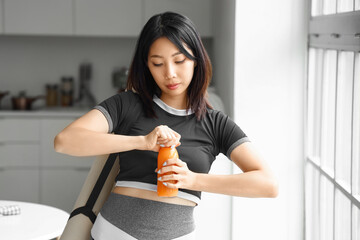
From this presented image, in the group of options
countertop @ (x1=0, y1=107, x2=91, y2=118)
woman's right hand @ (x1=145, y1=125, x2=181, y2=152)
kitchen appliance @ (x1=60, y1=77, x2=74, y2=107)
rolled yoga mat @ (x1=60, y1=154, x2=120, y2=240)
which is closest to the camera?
woman's right hand @ (x1=145, y1=125, x2=181, y2=152)

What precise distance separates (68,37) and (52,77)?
417mm

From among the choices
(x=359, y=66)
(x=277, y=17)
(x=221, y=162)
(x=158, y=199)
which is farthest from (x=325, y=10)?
(x=158, y=199)

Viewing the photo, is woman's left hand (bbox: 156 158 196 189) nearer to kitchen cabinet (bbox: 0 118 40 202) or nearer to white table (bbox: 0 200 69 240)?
white table (bbox: 0 200 69 240)

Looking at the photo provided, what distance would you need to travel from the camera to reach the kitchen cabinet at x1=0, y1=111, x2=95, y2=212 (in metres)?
4.76

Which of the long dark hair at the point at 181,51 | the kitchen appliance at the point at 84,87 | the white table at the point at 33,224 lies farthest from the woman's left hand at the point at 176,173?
the kitchen appliance at the point at 84,87

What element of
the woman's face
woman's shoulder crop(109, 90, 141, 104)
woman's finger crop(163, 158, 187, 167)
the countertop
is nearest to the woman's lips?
the woman's face

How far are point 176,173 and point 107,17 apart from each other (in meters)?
3.66

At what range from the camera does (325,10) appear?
7.20ft

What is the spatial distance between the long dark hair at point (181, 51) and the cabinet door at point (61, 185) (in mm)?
3230

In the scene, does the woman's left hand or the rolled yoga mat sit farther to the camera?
the rolled yoga mat

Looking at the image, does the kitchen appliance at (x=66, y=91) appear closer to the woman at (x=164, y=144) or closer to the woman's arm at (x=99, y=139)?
the woman at (x=164, y=144)

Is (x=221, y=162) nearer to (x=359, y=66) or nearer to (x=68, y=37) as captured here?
(x=359, y=66)

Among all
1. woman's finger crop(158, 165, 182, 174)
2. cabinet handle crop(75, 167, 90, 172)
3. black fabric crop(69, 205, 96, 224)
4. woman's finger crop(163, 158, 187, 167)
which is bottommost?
cabinet handle crop(75, 167, 90, 172)

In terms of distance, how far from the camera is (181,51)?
1572 mm
